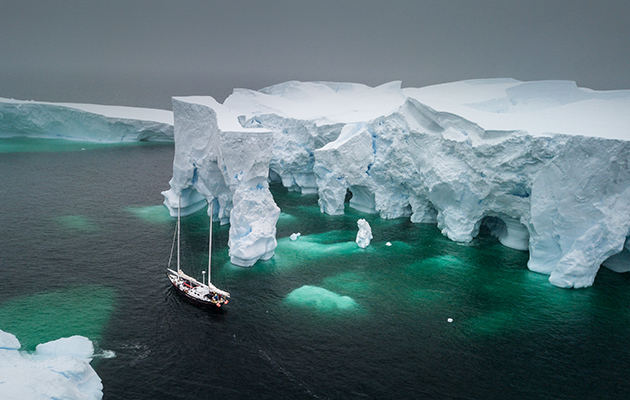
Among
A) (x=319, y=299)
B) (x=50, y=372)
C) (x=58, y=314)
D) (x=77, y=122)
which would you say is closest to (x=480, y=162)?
(x=319, y=299)

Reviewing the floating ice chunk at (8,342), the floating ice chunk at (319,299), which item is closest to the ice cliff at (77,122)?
Answer: the floating ice chunk at (319,299)

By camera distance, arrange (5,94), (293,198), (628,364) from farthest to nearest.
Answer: (5,94)
(293,198)
(628,364)

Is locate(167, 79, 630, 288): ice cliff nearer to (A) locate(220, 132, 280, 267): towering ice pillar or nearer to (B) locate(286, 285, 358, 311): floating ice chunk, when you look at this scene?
(A) locate(220, 132, 280, 267): towering ice pillar

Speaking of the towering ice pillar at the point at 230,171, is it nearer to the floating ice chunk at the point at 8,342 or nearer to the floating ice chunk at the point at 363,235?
the floating ice chunk at the point at 363,235

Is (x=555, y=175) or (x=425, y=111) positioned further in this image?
(x=425, y=111)

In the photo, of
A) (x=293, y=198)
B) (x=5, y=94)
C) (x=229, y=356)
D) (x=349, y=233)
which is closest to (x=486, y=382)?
(x=229, y=356)

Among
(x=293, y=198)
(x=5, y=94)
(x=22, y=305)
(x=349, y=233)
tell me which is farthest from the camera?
(x=5, y=94)

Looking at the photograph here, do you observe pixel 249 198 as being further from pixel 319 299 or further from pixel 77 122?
pixel 77 122

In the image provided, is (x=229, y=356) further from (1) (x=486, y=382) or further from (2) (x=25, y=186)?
(2) (x=25, y=186)
